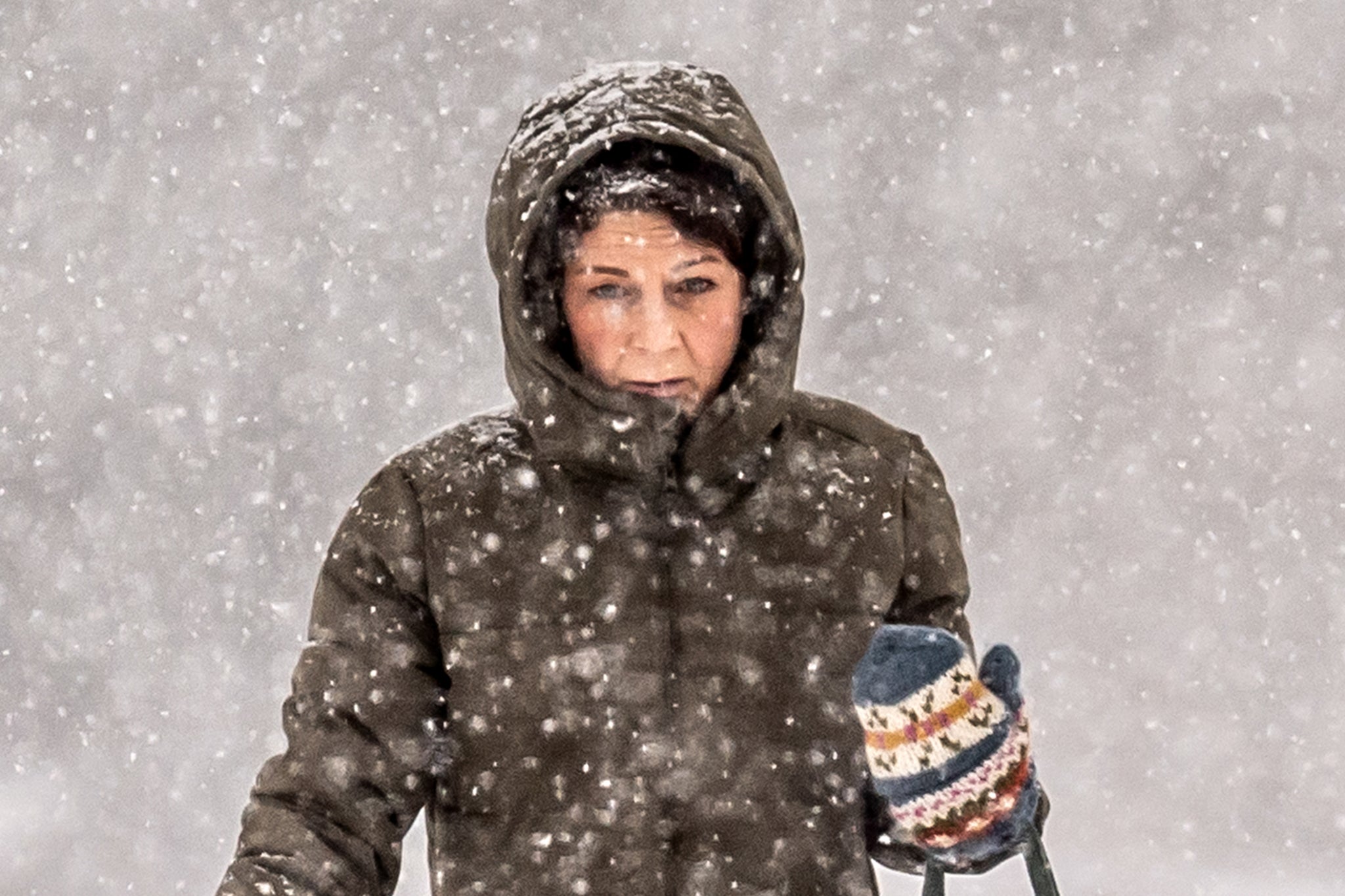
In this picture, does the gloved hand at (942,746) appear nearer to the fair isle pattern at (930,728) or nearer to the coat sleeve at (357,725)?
the fair isle pattern at (930,728)

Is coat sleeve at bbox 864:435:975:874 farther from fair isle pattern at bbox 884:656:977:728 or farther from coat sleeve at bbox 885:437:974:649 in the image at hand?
fair isle pattern at bbox 884:656:977:728

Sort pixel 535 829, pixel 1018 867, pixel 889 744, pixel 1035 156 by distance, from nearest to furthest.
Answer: pixel 889 744, pixel 535 829, pixel 1018 867, pixel 1035 156

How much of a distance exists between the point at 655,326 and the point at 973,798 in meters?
0.57

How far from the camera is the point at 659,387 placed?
76.7 inches

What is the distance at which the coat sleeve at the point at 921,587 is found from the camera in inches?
78.3

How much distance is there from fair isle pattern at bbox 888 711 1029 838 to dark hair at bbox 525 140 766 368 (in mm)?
577

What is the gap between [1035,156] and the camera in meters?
4.91

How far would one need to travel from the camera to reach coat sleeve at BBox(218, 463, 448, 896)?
6.08 ft

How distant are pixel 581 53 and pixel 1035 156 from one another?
1.17 m

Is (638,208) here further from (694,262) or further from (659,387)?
(659,387)

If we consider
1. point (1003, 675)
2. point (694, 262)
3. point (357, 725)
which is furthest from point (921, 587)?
point (357, 725)

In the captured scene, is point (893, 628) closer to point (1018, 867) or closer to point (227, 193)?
point (1018, 867)

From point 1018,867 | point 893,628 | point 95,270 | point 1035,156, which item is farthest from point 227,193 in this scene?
point 893,628

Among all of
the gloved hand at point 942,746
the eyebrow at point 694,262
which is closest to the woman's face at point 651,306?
the eyebrow at point 694,262
